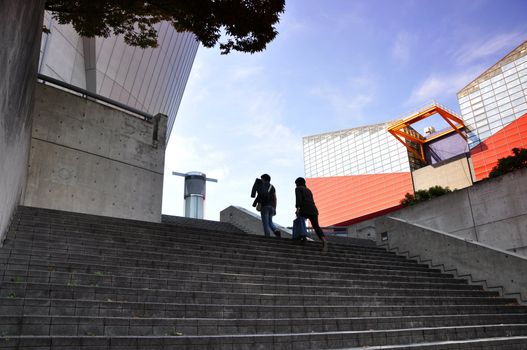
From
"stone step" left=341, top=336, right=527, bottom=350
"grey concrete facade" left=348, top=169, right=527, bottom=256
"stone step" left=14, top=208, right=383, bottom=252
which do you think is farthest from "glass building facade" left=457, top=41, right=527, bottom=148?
"stone step" left=14, top=208, right=383, bottom=252

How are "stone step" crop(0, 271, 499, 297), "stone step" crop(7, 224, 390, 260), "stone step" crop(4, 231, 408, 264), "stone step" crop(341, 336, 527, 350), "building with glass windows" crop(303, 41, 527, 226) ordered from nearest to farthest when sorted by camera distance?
"stone step" crop(341, 336, 527, 350), "stone step" crop(0, 271, 499, 297), "stone step" crop(4, 231, 408, 264), "stone step" crop(7, 224, 390, 260), "building with glass windows" crop(303, 41, 527, 226)

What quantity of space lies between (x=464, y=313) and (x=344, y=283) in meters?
1.88

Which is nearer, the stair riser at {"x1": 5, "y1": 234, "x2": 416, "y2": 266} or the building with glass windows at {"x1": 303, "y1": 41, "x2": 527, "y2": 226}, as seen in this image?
the stair riser at {"x1": 5, "y1": 234, "x2": 416, "y2": 266}

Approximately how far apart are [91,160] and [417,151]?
1705 inches

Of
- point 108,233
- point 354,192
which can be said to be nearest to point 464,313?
point 108,233

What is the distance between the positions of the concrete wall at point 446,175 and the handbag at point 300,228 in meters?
35.8

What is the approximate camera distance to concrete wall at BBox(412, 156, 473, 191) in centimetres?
4083

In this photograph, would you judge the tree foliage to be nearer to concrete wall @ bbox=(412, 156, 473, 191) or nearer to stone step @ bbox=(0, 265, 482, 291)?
stone step @ bbox=(0, 265, 482, 291)

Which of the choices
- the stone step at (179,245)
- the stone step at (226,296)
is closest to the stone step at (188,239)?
the stone step at (179,245)

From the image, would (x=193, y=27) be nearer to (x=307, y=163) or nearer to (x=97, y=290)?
(x=97, y=290)

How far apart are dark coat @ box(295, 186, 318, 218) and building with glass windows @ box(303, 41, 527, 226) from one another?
32.6m

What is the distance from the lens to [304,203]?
344 inches

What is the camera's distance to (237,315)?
4.47m

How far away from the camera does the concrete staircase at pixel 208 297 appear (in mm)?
3594
